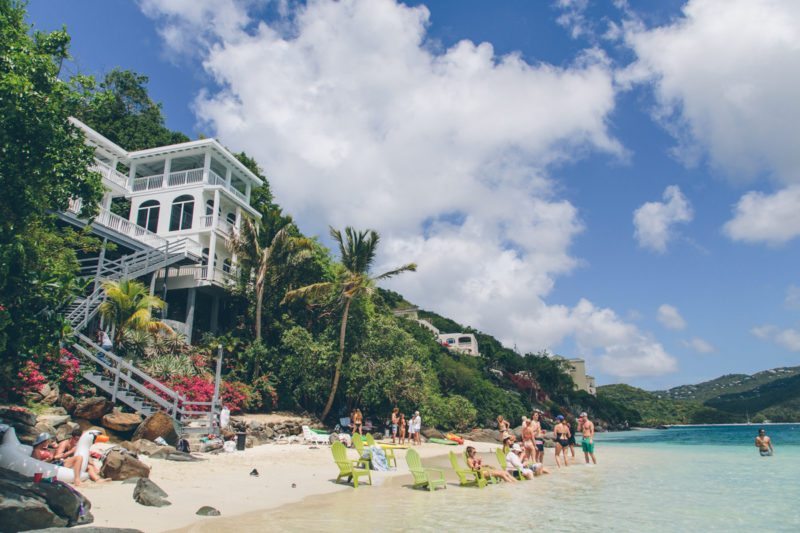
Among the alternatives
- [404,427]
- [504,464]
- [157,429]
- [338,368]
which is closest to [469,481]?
[504,464]

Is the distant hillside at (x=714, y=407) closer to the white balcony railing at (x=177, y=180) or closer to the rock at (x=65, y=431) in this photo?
the white balcony railing at (x=177, y=180)

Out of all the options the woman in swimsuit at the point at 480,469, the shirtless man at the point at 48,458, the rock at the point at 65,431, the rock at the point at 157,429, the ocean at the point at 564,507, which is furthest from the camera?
the rock at the point at 157,429

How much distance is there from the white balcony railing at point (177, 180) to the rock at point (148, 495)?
20732 mm

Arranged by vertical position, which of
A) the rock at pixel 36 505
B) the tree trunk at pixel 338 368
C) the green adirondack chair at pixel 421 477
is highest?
the tree trunk at pixel 338 368

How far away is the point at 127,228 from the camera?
2292 centimetres

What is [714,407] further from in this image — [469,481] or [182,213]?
[469,481]

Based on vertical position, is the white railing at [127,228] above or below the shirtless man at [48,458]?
above

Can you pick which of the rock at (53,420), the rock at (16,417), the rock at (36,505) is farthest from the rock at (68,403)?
the rock at (36,505)

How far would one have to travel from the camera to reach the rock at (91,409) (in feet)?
43.0

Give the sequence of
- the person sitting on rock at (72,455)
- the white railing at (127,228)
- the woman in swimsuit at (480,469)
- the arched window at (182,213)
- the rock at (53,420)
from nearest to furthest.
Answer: the person sitting on rock at (72,455)
the rock at (53,420)
the woman in swimsuit at (480,469)
the white railing at (127,228)
the arched window at (182,213)

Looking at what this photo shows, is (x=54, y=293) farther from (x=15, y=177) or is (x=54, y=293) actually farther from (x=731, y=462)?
(x=731, y=462)

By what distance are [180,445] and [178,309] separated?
13.5 m

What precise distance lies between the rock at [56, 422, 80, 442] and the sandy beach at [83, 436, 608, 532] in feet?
5.94

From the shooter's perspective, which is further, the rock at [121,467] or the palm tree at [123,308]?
the palm tree at [123,308]
